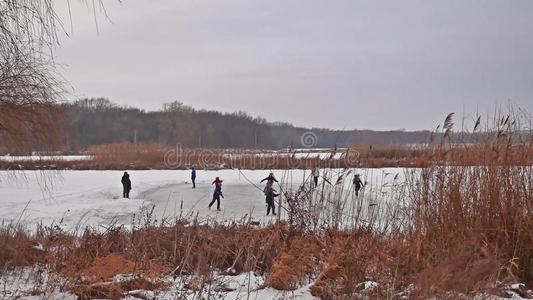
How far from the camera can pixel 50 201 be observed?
71.4 ft

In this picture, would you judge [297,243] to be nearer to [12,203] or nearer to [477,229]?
[477,229]

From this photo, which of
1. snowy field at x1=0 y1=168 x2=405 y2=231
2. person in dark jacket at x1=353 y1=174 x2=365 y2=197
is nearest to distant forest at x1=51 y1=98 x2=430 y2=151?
snowy field at x1=0 y1=168 x2=405 y2=231

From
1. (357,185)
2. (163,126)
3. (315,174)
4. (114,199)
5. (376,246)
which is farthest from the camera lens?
(163,126)

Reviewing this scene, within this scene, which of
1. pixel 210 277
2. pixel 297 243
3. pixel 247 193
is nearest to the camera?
pixel 210 277

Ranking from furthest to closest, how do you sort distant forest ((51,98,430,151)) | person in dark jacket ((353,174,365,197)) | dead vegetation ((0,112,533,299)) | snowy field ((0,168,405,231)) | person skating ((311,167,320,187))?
distant forest ((51,98,430,151)) → snowy field ((0,168,405,231)) → person in dark jacket ((353,174,365,197)) → person skating ((311,167,320,187)) → dead vegetation ((0,112,533,299))

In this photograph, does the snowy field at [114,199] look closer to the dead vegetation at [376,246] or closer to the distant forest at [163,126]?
the dead vegetation at [376,246]

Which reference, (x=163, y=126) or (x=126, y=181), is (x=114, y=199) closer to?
(x=126, y=181)

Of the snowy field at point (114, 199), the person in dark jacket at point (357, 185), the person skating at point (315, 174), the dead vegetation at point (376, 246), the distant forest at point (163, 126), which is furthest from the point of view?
the distant forest at point (163, 126)

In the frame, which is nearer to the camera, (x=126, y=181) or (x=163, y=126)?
(x=126, y=181)

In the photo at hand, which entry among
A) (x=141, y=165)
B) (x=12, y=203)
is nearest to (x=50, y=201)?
(x=12, y=203)

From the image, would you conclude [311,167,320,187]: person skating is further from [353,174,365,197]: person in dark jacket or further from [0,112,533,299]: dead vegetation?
[353,174,365,197]: person in dark jacket

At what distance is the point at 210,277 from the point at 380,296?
1.46 meters

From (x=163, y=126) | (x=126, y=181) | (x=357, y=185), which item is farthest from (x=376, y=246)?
(x=163, y=126)

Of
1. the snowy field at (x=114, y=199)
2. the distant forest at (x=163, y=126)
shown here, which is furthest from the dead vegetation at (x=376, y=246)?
the distant forest at (x=163, y=126)
